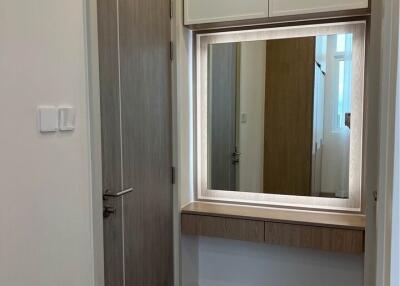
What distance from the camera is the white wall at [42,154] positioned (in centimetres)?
122

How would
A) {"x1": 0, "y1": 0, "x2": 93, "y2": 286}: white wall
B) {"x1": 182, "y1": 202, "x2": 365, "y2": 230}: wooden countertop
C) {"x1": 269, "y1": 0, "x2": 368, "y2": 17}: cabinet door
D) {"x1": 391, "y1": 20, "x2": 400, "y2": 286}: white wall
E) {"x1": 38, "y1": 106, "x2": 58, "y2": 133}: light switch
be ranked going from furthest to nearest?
{"x1": 182, "y1": 202, "x2": 365, "y2": 230}: wooden countertop
{"x1": 269, "y1": 0, "x2": 368, "y2": 17}: cabinet door
{"x1": 38, "y1": 106, "x2": 58, "y2": 133}: light switch
{"x1": 0, "y1": 0, "x2": 93, "y2": 286}: white wall
{"x1": 391, "y1": 20, "x2": 400, "y2": 286}: white wall

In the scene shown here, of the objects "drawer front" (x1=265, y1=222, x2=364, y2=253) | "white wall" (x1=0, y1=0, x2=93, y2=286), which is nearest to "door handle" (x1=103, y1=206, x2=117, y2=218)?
"white wall" (x1=0, y1=0, x2=93, y2=286)

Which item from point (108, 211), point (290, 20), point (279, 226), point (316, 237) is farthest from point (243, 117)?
point (108, 211)

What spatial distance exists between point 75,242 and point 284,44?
1.86m

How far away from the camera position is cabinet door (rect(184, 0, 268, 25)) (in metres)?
2.31

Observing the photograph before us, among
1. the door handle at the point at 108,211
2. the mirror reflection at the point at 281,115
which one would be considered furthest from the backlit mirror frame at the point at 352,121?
the door handle at the point at 108,211

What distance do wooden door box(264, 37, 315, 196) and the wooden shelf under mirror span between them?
232 millimetres

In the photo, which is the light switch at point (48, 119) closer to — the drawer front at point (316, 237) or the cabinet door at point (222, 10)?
the cabinet door at point (222, 10)

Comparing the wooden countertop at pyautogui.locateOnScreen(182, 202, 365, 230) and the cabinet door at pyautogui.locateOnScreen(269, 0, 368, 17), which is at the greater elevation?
the cabinet door at pyautogui.locateOnScreen(269, 0, 368, 17)

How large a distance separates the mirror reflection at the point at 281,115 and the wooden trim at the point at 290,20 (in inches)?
4.6

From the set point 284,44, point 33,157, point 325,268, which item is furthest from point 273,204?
point 33,157

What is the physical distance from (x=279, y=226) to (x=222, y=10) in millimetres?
1414

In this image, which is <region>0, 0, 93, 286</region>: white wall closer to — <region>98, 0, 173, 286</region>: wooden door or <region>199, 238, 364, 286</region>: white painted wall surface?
<region>98, 0, 173, 286</region>: wooden door

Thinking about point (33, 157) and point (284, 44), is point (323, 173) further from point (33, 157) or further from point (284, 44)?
point (33, 157)
